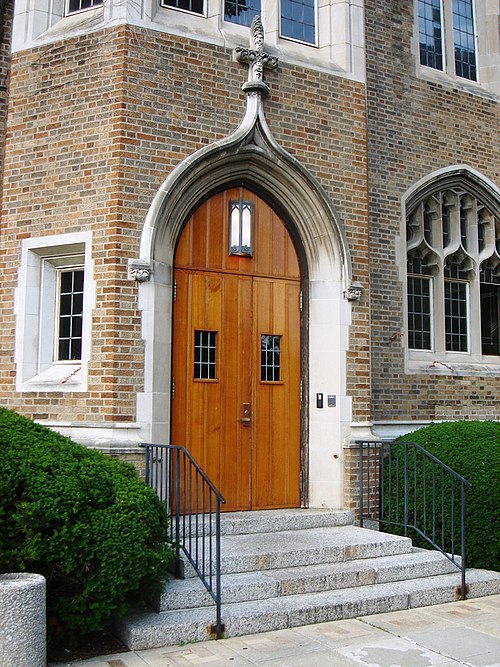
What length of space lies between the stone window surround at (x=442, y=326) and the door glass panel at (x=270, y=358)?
209cm

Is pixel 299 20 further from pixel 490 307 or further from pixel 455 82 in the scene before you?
pixel 490 307

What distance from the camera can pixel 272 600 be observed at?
6078 millimetres

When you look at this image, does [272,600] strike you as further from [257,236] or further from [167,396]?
[257,236]

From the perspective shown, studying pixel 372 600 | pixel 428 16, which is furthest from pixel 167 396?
pixel 428 16

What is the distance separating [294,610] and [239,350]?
124 inches

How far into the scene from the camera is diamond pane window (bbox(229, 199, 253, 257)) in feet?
27.3

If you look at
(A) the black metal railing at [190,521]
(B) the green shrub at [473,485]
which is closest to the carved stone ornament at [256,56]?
(A) the black metal railing at [190,521]

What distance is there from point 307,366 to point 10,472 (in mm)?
4194

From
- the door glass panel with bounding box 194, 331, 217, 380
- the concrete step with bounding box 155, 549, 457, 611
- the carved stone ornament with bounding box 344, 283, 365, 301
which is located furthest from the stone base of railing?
the carved stone ornament with bounding box 344, 283, 365, 301

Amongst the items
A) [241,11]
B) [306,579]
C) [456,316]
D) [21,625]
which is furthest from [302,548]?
[241,11]

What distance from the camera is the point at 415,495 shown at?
24.7 ft

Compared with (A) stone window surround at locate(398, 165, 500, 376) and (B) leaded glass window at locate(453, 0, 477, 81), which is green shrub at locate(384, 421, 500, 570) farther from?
(B) leaded glass window at locate(453, 0, 477, 81)

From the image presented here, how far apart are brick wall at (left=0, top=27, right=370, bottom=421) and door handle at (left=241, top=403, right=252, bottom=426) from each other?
3.91 ft

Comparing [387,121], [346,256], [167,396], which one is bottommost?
[167,396]
